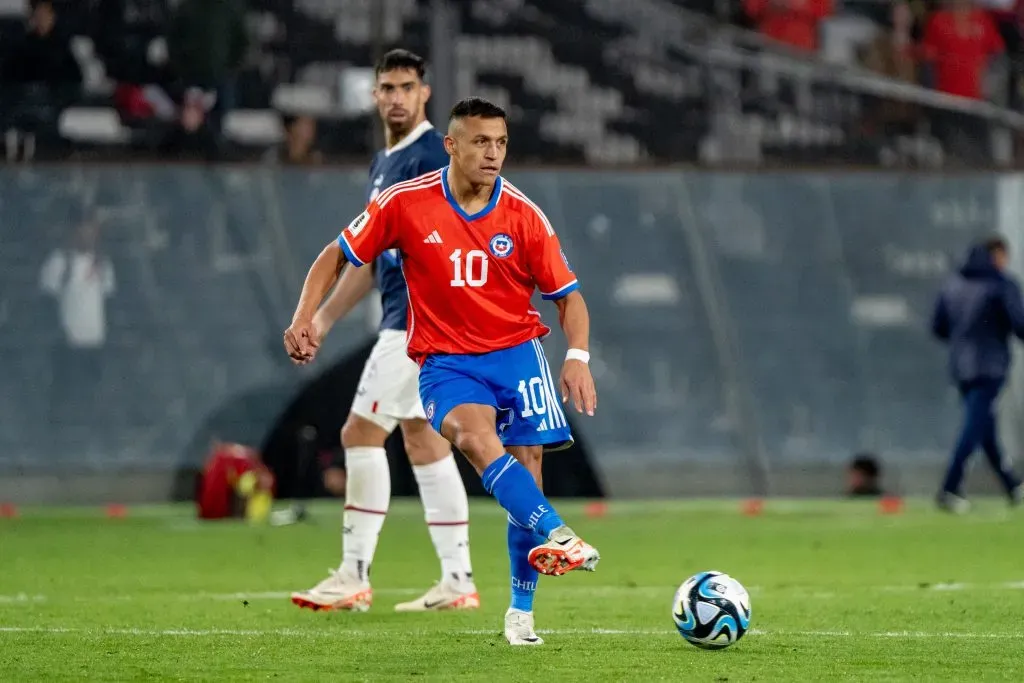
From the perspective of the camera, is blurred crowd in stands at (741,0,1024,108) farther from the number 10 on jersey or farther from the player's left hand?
the player's left hand

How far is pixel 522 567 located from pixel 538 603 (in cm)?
186

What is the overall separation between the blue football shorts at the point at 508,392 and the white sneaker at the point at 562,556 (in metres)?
0.89

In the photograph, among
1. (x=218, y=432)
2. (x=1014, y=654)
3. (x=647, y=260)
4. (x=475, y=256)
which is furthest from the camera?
(x=647, y=260)

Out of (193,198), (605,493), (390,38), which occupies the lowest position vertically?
(605,493)

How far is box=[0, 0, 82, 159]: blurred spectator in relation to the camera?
57.1 feet

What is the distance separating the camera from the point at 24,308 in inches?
685

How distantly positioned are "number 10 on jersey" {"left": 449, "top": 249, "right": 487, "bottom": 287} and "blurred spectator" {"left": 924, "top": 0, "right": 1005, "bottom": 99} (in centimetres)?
1333

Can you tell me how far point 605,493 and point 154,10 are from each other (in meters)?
6.18

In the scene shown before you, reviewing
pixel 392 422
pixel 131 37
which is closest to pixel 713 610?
pixel 392 422

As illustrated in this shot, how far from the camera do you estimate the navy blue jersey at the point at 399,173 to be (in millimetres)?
8773

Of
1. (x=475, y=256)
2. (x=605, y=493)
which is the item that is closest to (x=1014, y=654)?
(x=475, y=256)

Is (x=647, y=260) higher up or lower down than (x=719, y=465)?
higher up

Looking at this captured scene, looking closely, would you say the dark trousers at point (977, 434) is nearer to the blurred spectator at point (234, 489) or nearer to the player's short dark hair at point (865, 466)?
the player's short dark hair at point (865, 466)

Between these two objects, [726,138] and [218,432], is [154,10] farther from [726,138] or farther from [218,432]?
[726,138]
